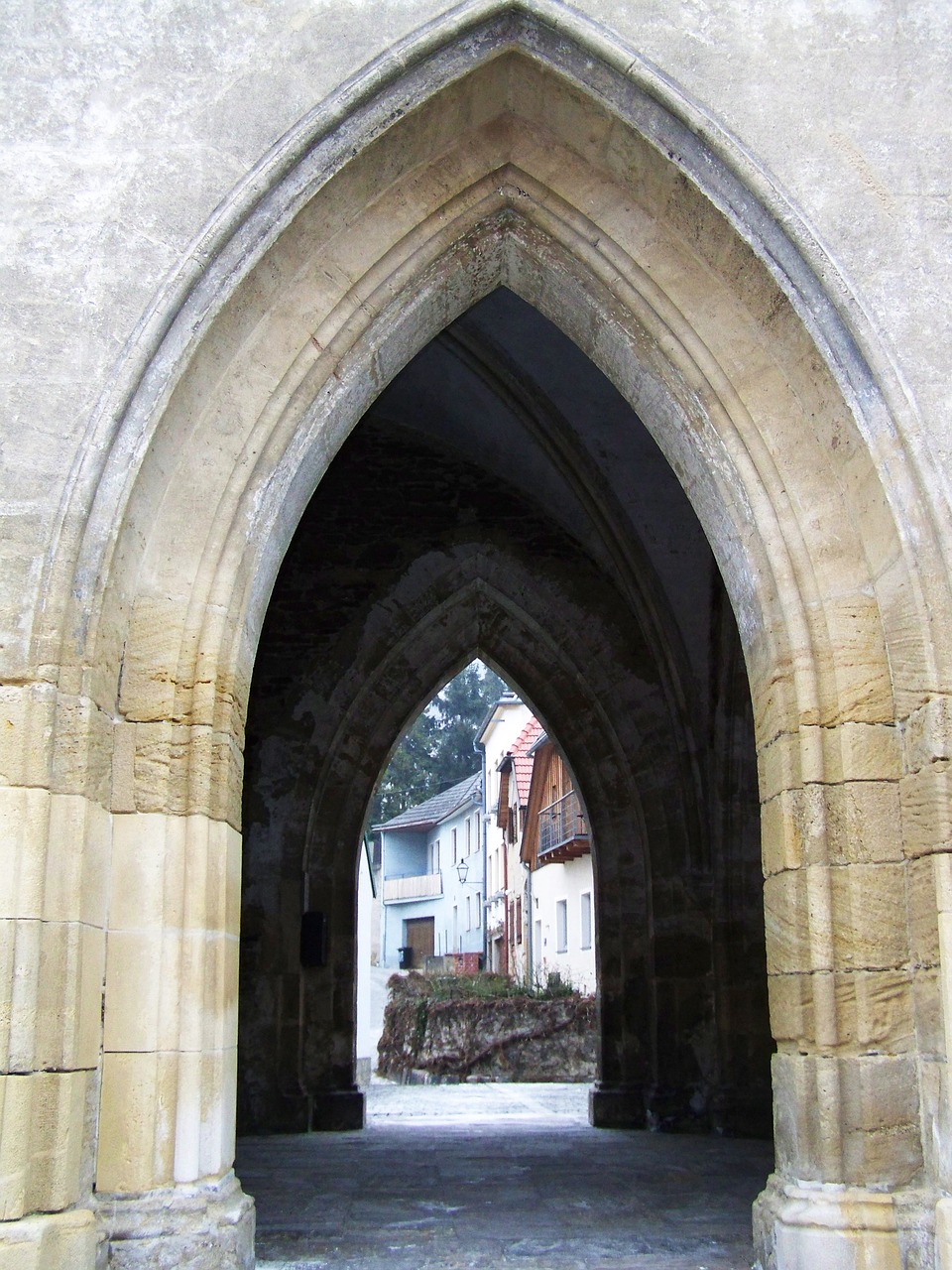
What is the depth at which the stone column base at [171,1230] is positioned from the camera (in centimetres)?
334

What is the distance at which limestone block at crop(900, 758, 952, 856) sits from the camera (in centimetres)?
352

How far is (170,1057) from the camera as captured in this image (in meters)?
3.50

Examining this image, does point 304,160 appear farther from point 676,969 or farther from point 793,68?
point 676,969

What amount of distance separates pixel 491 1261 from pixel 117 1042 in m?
1.44

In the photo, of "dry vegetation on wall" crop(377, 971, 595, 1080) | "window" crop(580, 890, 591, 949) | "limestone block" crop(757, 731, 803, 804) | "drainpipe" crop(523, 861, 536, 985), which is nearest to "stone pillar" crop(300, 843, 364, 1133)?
"limestone block" crop(757, 731, 803, 804)

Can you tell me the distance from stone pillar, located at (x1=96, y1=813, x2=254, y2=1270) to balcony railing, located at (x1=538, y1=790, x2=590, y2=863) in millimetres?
14912

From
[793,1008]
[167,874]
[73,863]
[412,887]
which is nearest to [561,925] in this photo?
[412,887]

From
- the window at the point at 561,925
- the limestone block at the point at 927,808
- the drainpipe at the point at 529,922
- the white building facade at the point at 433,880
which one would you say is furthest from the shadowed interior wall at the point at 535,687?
the white building facade at the point at 433,880

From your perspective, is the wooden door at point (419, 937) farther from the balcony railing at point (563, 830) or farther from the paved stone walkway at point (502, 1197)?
the paved stone walkway at point (502, 1197)

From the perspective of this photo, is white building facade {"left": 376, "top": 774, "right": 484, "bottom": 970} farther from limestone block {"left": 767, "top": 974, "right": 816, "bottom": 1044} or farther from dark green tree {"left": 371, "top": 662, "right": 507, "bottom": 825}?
limestone block {"left": 767, "top": 974, "right": 816, "bottom": 1044}

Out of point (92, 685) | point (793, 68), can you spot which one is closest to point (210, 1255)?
point (92, 685)

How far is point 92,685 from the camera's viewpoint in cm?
353

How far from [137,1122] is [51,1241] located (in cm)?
36

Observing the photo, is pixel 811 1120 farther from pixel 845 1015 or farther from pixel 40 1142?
pixel 40 1142
